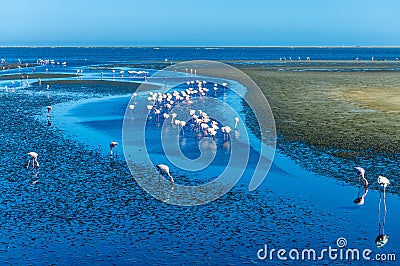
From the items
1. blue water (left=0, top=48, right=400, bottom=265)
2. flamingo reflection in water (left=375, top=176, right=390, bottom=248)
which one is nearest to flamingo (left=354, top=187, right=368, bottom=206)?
blue water (left=0, top=48, right=400, bottom=265)

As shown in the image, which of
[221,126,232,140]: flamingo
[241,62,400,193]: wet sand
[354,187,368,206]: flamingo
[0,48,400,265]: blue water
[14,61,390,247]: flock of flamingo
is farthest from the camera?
[221,126,232,140]: flamingo

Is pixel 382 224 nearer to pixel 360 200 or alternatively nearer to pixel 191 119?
pixel 360 200

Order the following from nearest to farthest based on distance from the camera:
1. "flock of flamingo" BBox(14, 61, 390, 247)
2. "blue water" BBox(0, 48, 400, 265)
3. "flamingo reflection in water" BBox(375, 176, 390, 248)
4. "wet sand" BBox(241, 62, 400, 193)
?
"blue water" BBox(0, 48, 400, 265) → "flamingo reflection in water" BBox(375, 176, 390, 248) → "flock of flamingo" BBox(14, 61, 390, 247) → "wet sand" BBox(241, 62, 400, 193)

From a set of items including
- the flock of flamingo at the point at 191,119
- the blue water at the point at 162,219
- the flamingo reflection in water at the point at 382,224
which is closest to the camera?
the blue water at the point at 162,219

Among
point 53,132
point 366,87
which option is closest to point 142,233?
point 53,132

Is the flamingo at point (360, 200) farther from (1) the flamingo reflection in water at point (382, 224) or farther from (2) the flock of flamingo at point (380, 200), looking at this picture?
(1) the flamingo reflection in water at point (382, 224)

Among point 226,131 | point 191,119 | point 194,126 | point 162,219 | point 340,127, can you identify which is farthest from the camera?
point 191,119

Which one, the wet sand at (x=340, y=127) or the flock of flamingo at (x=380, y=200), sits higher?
the wet sand at (x=340, y=127)

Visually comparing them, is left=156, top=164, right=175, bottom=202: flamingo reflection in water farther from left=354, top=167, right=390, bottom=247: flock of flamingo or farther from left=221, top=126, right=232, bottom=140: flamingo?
left=221, top=126, right=232, bottom=140: flamingo

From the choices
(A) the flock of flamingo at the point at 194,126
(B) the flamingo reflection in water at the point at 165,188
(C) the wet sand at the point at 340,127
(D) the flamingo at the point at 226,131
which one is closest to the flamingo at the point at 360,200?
(A) the flock of flamingo at the point at 194,126

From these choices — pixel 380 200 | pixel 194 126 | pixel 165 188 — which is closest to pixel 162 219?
pixel 165 188

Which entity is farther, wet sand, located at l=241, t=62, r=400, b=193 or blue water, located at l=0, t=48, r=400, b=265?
wet sand, located at l=241, t=62, r=400, b=193

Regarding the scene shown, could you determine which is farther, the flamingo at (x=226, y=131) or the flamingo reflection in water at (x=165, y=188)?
the flamingo at (x=226, y=131)

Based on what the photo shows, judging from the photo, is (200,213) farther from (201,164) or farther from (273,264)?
(201,164)
